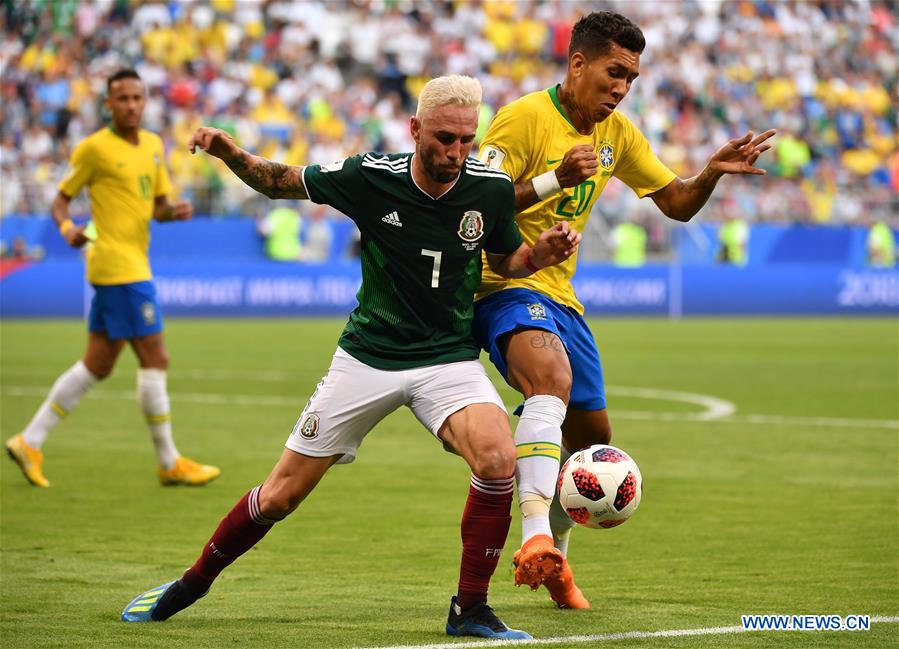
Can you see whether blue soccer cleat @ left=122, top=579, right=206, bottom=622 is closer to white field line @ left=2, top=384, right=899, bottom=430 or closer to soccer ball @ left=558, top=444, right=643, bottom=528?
soccer ball @ left=558, top=444, right=643, bottom=528

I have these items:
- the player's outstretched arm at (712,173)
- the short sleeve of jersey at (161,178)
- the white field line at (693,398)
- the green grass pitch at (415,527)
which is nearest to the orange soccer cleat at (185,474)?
the green grass pitch at (415,527)

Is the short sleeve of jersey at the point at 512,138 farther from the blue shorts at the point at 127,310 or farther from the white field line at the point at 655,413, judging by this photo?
the white field line at the point at 655,413

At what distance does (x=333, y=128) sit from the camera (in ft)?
105

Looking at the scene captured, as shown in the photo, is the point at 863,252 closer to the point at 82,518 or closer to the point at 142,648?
the point at 82,518

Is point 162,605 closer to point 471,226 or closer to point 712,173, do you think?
point 471,226

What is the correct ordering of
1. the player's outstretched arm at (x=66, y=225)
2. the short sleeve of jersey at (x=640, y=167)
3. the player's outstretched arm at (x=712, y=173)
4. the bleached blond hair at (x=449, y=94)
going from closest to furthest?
the bleached blond hair at (x=449, y=94), the player's outstretched arm at (x=712, y=173), the short sleeve of jersey at (x=640, y=167), the player's outstretched arm at (x=66, y=225)

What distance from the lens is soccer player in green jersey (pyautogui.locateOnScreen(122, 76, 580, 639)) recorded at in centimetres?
566

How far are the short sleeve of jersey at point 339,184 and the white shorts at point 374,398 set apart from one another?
677 millimetres

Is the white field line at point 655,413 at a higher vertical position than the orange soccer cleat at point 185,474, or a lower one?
lower

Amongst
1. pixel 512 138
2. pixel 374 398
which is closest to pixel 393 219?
pixel 374 398

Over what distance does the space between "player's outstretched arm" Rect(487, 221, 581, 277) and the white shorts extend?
49 centimetres

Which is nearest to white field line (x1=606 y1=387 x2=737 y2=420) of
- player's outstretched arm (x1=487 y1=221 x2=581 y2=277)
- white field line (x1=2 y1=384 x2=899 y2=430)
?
white field line (x1=2 y1=384 x2=899 y2=430)

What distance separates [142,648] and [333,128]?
27300 mm

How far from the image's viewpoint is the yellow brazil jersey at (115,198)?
33.3 feet
